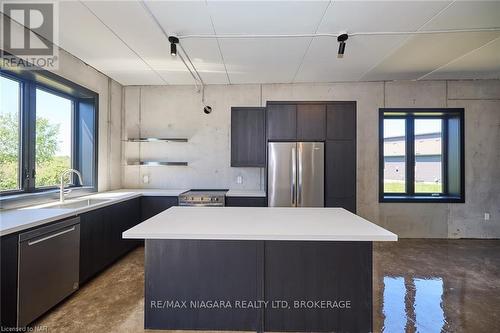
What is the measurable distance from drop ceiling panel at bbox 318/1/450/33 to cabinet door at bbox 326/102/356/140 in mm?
1246

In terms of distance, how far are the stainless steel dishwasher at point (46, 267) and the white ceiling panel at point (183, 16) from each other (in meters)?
2.24

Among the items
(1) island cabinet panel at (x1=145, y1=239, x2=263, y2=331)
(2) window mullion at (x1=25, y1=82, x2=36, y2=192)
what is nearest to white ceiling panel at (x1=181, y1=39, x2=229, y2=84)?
(2) window mullion at (x1=25, y1=82, x2=36, y2=192)

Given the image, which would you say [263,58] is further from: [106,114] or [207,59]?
[106,114]

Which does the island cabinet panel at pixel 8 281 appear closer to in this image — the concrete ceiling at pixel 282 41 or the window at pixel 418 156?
the concrete ceiling at pixel 282 41

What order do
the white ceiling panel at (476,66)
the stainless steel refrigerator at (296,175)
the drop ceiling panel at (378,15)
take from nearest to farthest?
1. the drop ceiling panel at (378,15)
2. the white ceiling panel at (476,66)
3. the stainless steel refrigerator at (296,175)

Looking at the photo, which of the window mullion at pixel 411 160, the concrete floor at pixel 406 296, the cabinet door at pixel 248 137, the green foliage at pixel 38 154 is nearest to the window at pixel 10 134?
the green foliage at pixel 38 154

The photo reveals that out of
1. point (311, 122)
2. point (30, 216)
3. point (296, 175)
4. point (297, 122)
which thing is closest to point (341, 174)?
point (296, 175)

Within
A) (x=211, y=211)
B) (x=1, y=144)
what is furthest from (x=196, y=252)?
(x=1, y=144)

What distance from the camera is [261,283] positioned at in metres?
1.84

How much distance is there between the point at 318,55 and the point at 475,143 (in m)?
3.51

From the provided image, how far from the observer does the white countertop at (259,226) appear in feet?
5.34

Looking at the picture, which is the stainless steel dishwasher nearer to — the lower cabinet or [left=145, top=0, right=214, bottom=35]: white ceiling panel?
the lower cabinet

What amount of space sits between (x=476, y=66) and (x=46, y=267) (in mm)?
6081

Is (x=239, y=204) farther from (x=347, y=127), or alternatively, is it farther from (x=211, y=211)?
(x=347, y=127)
